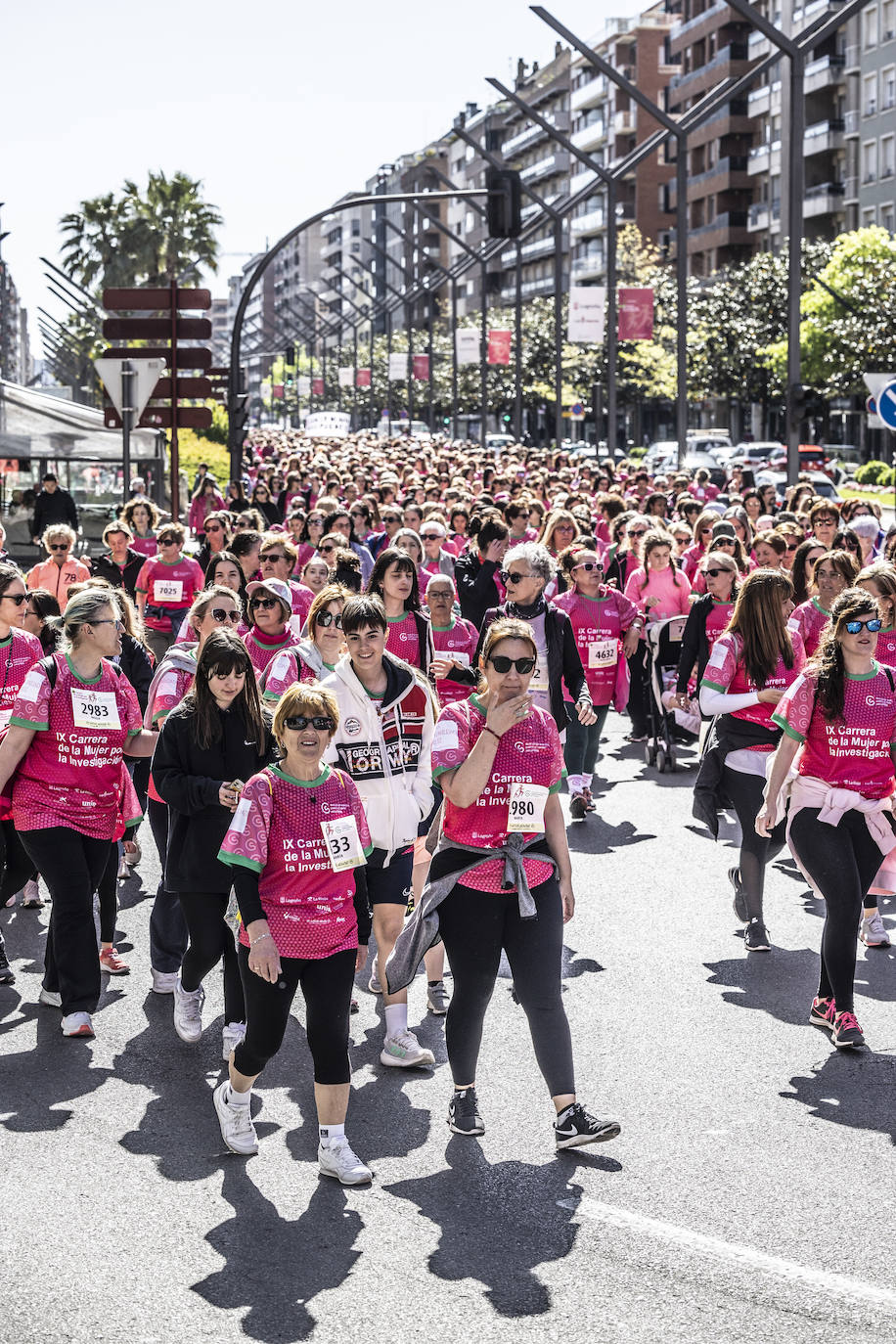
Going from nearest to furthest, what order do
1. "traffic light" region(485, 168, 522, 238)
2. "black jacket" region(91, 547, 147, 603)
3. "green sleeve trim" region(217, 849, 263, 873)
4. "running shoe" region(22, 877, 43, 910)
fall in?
1. "green sleeve trim" region(217, 849, 263, 873)
2. "running shoe" region(22, 877, 43, 910)
3. "black jacket" region(91, 547, 147, 603)
4. "traffic light" region(485, 168, 522, 238)

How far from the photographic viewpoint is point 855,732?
737 centimetres

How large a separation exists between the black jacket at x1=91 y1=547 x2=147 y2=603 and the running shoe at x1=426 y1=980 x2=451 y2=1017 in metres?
7.44

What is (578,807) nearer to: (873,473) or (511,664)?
(511,664)

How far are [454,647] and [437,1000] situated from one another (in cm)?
289

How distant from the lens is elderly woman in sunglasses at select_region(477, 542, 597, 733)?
9.55 m

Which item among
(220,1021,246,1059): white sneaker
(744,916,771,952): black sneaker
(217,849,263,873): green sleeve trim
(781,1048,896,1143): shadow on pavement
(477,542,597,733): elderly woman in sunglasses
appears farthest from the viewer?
(477,542,597,733): elderly woman in sunglasses

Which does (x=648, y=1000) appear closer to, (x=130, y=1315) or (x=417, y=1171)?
(x=417, y=1171)

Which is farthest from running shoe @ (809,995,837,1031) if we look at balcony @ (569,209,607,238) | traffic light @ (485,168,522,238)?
balcony @ (569,209,607,238)

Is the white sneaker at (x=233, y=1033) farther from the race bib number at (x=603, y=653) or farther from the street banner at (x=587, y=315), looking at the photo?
the street banner at (x=587, y=315)

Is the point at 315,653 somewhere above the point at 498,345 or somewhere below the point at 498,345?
below

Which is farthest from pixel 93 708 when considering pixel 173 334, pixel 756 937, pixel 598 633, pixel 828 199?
pixel 828 199

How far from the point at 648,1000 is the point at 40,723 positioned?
2682 mm

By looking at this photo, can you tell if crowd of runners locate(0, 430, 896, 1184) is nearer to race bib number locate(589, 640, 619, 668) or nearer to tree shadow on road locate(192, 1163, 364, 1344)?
tree shadow on road locate(192, 1163, 364, 1344)

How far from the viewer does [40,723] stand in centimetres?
739
